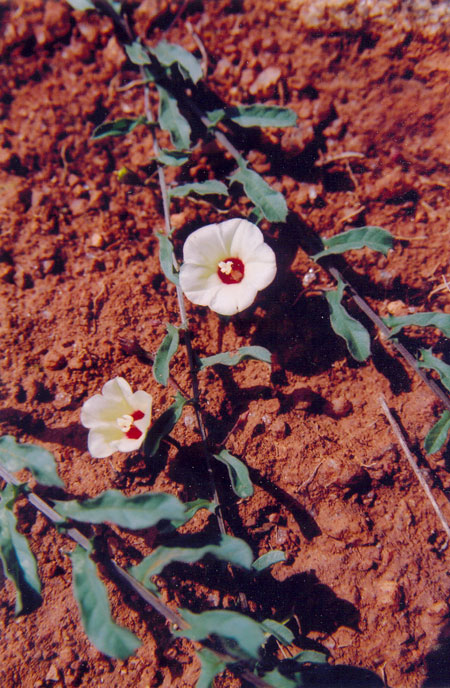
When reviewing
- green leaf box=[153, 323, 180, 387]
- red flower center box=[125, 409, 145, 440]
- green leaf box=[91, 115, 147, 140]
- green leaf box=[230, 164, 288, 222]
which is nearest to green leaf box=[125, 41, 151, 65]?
green leaf box=[91, 115, 147, 140]

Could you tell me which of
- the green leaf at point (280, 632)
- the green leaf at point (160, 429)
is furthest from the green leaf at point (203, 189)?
the green leaf at point (280, 632)

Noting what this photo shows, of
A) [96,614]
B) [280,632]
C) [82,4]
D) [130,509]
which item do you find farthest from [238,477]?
[82,4]

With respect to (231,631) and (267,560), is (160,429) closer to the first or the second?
(267,560)

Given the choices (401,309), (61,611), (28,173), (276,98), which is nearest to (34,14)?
(28,173)

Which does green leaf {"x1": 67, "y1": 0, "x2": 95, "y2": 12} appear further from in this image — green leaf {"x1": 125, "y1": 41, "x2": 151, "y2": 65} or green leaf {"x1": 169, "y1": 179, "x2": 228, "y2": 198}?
green leaf {"x1": 169, "y1": 179, "x2": 228, "y2": 198}

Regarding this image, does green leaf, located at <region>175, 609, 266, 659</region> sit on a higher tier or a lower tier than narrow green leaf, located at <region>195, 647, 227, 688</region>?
higher

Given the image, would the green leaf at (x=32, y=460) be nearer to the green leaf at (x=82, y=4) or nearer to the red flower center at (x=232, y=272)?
the red flower center at (x=232, y=272)
